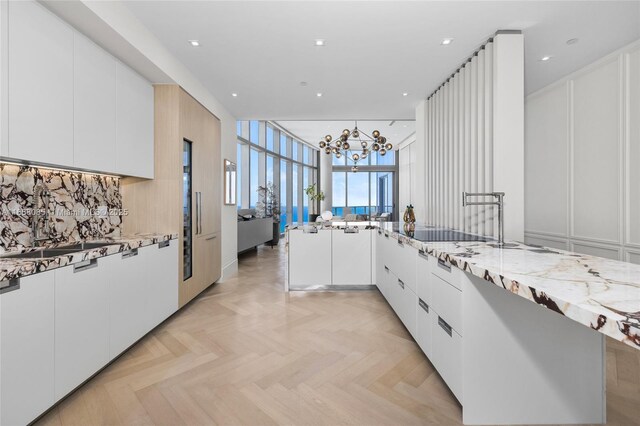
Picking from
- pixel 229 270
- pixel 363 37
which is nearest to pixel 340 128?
pixel 229 270

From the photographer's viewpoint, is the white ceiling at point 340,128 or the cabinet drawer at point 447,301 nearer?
the cabinet drawer at point 447,301

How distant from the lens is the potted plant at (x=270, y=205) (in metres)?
8.11

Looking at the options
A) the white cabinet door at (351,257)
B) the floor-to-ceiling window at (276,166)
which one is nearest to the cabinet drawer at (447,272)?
the white cabinet door at (351,257)

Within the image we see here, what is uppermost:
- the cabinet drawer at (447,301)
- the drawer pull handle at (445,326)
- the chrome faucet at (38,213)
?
the chrome faucet at (38,213)

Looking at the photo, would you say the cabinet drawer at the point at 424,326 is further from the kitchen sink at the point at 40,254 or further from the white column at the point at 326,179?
the white column at the point at 326,179

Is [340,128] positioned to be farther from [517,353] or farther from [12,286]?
[12,286]

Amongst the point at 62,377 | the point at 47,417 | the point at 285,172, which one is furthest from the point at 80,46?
the point at 285,172

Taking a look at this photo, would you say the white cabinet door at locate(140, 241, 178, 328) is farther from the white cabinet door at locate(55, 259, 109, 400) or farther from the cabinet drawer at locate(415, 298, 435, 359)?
the cabinet drawer at locate(415, 298, 435, 359)

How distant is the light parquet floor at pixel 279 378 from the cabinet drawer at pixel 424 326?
147 millimetres

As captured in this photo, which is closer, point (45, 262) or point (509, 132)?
point (45, 262)

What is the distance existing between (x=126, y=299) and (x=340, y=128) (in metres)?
7.48

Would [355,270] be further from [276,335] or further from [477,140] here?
[477,140]

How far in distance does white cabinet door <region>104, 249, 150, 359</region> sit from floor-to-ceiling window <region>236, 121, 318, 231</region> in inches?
160

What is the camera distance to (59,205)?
7.73 feet
